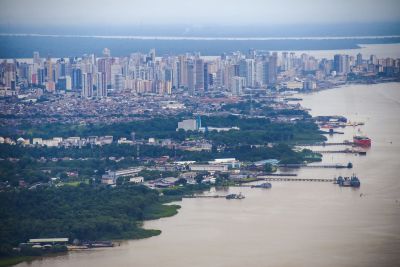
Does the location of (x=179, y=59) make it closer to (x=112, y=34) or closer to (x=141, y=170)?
(x=112, y=34)

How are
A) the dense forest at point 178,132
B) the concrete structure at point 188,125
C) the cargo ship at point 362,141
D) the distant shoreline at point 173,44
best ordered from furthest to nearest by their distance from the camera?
the distant shoreline at point 173,44 < the concrete structure at point 188,125 < the dense forest at point 178,132 < the cargo ship at point 362,141

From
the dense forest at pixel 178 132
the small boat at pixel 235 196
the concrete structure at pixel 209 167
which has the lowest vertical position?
the small boat at pixel 235 196

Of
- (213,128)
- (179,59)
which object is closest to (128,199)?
(213,128)

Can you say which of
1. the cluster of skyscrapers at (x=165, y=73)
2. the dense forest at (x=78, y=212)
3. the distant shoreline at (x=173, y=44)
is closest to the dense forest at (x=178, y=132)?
the dense forest at (x=78, y=212)

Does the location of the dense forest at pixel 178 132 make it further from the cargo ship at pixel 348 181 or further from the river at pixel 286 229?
the cargo ship at pixel 348 181

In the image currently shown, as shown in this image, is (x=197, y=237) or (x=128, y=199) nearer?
(x=197, y=237)

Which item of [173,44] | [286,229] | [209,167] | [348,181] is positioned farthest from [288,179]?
[173,44]
